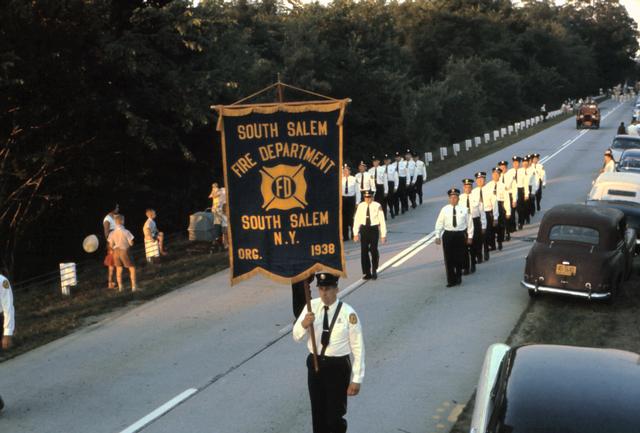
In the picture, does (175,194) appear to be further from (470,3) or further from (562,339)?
(470,3)

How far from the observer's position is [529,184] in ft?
73.9

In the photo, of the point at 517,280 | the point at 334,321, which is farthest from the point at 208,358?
the point at 517,280

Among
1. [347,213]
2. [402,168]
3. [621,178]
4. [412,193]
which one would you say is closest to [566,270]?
[621,178]

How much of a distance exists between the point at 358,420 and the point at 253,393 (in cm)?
155

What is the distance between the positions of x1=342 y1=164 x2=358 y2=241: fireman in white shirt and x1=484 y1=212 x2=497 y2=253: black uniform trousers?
3909 millimetres

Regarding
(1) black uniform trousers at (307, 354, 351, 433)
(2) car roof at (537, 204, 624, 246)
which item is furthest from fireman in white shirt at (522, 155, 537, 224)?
(1) black uniform trousers at (307, 354, 351, 433)

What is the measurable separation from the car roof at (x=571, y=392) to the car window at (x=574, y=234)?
7.30m

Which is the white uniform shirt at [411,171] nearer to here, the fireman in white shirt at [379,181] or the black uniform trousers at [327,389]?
the fireman in white shirt at [379,181]

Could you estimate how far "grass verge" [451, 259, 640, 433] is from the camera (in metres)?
11.6

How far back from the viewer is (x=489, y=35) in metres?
96.0

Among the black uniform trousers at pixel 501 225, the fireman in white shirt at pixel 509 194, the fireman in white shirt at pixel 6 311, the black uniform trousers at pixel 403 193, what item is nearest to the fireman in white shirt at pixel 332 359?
the fireman in white shirt at pixel 6 311

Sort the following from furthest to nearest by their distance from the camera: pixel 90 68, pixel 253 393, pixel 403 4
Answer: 1. pixel 403 4
2. pixel 90 68
3. pixel 253 393

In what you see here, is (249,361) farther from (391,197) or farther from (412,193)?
(412,193)

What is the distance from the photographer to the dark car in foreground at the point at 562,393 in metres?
5.54
